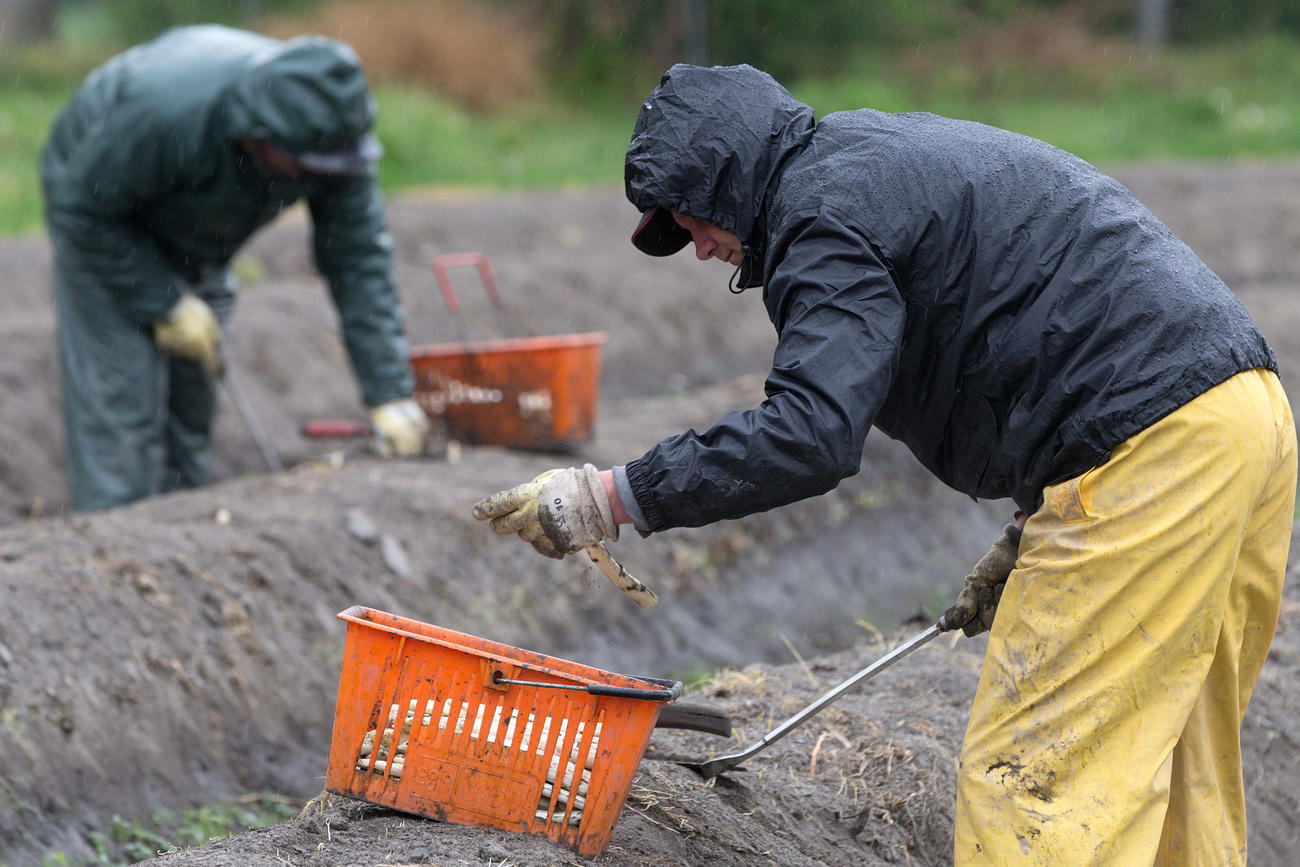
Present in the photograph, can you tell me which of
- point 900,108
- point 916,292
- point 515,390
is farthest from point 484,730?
point 900,108

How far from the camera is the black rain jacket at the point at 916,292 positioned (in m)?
2.27

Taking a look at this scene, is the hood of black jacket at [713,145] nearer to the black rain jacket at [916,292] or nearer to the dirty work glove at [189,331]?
the black rain jacket at [916,292]

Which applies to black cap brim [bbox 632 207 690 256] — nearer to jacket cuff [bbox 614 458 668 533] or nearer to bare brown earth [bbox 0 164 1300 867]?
jacket cuff [bbox 614 458 668 533]

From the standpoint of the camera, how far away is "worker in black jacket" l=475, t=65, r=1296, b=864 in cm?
230

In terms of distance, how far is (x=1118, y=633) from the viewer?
2352mm

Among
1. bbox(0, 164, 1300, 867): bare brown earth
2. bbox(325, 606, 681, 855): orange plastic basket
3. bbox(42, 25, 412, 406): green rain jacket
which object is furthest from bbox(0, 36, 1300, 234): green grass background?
bbox(325, 606, 681, 855): orange plastic basket

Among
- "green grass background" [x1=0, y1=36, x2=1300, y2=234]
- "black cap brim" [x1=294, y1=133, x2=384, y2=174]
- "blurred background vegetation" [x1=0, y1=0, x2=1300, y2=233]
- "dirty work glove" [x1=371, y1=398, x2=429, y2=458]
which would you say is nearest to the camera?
"black cap brim" [x1=294, y1=133, x2=384, y2=174]

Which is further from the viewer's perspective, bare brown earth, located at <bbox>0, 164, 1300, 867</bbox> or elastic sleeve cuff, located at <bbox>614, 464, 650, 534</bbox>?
bare brown earth, located at <bbox>0, 164, 1300, 867</bbox>

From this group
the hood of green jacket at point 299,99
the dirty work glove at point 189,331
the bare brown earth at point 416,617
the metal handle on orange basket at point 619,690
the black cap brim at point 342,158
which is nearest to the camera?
the metal handle on orange basket at point 619,690

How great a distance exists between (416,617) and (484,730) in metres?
2.54

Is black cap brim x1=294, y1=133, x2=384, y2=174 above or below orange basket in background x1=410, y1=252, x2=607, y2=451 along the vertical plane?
above

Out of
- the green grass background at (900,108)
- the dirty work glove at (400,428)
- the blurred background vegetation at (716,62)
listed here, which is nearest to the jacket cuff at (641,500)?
the dirty work glove at (400,428)

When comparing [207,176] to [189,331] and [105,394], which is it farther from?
[105,394]

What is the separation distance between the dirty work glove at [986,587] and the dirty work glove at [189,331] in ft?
12.3
